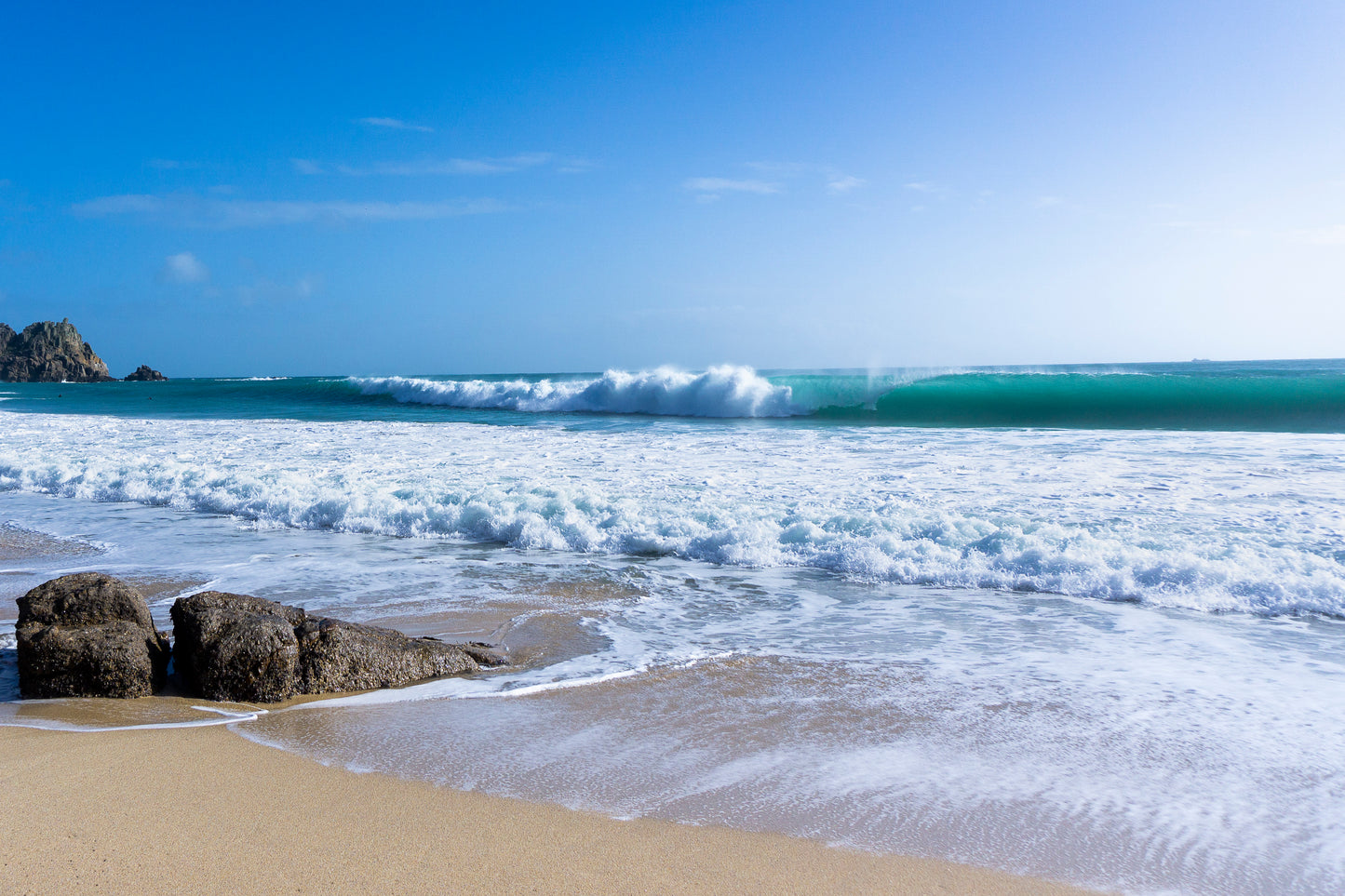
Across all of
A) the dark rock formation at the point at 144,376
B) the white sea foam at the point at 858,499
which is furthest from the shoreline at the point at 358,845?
the dark rock formation at the point at 144,376

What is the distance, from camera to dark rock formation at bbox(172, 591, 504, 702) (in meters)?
3.26

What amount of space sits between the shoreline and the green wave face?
50.1ft

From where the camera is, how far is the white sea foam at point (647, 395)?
22.1 meters

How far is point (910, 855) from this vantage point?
7.14ft

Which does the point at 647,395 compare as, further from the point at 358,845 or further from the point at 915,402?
the point at 358,845

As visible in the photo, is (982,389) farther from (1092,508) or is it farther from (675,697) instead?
(675,697)

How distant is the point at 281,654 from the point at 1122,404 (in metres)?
22.6

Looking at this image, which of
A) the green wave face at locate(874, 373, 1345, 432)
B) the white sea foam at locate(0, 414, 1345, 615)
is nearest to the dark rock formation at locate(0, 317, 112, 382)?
the white sea foam at locate(0, 414, 1345, 615)

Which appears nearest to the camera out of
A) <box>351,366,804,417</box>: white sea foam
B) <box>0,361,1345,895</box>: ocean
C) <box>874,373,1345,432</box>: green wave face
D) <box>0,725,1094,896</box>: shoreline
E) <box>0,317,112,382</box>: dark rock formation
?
<box>0,725,1094,896</box>: shoreline

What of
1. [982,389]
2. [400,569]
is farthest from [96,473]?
[982,389]

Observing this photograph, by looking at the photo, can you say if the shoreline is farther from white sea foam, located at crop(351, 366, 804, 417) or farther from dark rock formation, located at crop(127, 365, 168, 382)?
dark rock formation, located at crop(127, 365, 168, 382)

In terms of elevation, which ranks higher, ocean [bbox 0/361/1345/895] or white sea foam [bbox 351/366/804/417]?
white sea foam [bbox 351/366/804/417]

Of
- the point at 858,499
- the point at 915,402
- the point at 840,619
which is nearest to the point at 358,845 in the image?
the point at 840,619

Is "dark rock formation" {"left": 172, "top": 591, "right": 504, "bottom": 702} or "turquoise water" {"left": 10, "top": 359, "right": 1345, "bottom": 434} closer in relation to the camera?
"dark rock formation" {"left": 172, "top": 591, "right": 504, "bottom": 702}
